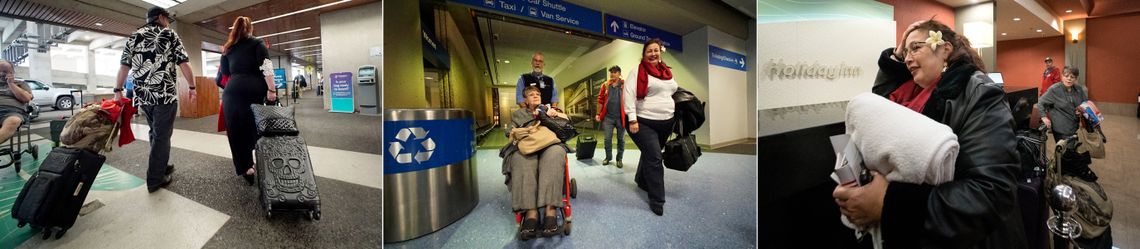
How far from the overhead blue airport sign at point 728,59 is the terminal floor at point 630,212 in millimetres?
337

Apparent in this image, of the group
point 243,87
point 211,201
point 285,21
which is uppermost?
point 285,21

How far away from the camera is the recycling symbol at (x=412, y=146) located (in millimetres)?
1276

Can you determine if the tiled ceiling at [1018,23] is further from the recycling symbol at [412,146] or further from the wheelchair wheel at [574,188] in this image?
the recycling symbol at [412,146]

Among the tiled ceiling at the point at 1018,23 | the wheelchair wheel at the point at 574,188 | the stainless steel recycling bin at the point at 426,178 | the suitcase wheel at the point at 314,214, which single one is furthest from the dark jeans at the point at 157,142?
the tiled ceiling at the point at 1018,23

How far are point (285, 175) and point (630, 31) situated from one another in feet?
4.07

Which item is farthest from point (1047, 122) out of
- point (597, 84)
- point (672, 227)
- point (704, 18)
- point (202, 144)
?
point (202, 144)

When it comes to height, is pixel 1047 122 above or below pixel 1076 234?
above

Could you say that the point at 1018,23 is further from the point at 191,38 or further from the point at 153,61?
the point at 153,61

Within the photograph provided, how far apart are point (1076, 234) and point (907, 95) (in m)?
0.86

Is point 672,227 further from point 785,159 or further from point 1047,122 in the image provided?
point 1047,122

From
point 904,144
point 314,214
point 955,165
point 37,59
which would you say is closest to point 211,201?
point 314,214

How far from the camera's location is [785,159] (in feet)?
4.05

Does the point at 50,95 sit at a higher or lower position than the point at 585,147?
higher

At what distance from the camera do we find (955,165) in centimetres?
80
